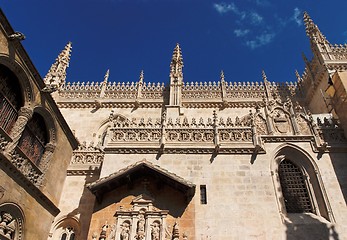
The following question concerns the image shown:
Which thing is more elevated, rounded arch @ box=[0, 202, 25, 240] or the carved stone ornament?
the carved stone ornament

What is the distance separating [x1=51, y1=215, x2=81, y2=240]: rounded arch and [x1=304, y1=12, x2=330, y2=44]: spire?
23.6m

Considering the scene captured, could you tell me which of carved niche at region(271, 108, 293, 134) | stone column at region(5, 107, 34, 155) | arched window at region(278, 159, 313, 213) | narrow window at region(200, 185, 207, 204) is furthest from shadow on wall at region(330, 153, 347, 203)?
stone column at region(5, 107, 34, 155)

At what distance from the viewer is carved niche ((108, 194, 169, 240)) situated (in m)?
10.3

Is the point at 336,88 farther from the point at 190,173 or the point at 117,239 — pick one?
the point at 117,239

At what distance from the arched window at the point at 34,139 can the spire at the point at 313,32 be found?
22.9 m

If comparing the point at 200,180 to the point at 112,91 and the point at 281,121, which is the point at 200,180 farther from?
the point at 112,91

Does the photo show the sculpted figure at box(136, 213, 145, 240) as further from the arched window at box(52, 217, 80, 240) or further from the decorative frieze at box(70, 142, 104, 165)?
the decorative frieze at box(70, 142, 104, 165)

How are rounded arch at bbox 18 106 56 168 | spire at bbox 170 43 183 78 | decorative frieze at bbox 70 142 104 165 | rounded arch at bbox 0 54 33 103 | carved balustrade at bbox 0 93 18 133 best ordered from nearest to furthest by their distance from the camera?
1. rounded arch at bbox 0 54 33 103
2. carved balustrade at bbox 0 93 18 133
3. rounded arch at bbox 18 106 56 168
4. decorative frieze at bbox 70 142 104 165
5. spire at bbox 170 43 183 78

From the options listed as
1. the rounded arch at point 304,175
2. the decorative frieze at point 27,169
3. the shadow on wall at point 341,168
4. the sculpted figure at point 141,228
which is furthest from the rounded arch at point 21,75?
the shadow on wall at point 341,168

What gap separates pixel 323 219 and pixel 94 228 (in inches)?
387

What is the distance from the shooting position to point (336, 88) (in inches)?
605

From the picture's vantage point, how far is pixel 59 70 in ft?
87.3

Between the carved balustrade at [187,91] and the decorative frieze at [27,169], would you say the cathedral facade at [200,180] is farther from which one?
the carved balustrade at [187,91]

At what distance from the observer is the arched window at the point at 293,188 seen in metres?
11.7
